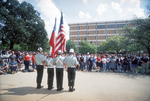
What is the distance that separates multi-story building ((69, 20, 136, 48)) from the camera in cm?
6569

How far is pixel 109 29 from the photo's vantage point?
6638cm

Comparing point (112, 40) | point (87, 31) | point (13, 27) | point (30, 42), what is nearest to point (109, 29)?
point (87, 31)

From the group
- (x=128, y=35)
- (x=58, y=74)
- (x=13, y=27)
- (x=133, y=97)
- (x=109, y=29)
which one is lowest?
(x=133, y=97)

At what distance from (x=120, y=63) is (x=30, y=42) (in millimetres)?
25054

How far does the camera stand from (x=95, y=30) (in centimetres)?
6938

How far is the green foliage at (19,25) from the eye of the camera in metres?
23.5

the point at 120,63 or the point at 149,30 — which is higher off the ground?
the point at 149,30

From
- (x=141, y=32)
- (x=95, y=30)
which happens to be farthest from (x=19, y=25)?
(x=95, y=30)

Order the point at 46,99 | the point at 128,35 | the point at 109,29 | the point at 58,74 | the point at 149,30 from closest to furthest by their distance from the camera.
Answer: the point at 46,99 → the point at 58,74 → the point at 149,30 → the point at 128,35 → the point at 109,29

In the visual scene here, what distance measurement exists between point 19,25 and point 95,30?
51732 mm

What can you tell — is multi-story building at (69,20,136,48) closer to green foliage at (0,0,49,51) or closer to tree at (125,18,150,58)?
green foliage at (0,0,49,51)

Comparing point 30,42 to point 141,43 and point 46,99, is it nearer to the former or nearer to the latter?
point 141,43

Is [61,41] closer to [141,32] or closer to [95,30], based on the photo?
[141,32]

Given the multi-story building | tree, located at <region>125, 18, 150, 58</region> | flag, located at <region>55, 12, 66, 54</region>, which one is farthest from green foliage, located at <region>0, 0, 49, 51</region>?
the multi-story building
